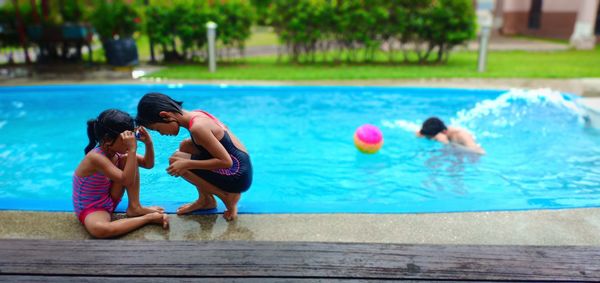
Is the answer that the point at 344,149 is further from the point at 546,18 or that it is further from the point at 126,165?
the point at 546,18

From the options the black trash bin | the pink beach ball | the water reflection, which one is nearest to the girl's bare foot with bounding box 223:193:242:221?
the water reflection

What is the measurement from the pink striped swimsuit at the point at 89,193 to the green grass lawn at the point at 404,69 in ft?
24.7

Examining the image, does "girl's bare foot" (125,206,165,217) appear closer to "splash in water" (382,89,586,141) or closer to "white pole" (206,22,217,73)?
"splash in water" (382,89,586,141)

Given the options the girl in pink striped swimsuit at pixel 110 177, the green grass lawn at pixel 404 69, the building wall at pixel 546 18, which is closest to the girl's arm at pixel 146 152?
the girl in pink striped swimsuit at pixel 110 177

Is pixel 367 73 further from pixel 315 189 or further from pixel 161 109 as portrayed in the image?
pixel 161 109

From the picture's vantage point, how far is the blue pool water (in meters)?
4.11

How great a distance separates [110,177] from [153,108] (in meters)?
0.58

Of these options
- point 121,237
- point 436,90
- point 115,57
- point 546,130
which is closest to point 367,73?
point 436,90

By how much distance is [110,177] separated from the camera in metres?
3.26

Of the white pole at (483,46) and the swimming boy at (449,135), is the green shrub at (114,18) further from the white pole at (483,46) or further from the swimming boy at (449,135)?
the swimming boy at (449,135)

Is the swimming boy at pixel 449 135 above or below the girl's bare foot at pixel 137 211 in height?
below

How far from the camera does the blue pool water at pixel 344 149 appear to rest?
4.11 m

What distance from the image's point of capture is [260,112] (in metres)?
8.80

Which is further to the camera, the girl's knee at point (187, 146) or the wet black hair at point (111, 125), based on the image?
the girl's knee at point (187, 146)
